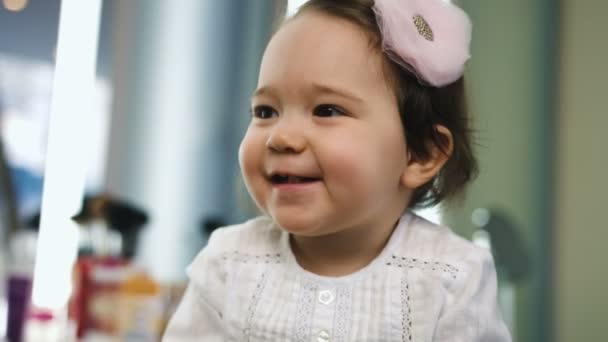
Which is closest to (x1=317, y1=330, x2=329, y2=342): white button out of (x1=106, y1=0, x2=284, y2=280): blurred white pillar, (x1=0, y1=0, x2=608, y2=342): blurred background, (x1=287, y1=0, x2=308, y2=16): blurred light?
(x1=287, y1=0, x2=308, y2=16): blurred light

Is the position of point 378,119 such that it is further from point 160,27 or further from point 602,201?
point 160,27

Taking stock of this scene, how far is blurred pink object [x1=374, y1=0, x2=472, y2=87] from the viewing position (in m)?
0.69

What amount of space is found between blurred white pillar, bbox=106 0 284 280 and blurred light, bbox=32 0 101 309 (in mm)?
79

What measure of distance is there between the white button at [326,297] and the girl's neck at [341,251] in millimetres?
30

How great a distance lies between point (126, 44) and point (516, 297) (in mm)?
1090

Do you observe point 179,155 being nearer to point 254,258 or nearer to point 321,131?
point 254,258

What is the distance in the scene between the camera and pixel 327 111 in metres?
0.68

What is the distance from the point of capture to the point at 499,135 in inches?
61.0

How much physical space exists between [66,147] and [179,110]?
12.3 inches

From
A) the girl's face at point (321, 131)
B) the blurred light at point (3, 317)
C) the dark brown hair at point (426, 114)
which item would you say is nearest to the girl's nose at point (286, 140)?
the girl's face at point (321, 131)

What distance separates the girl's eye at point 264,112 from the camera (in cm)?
71

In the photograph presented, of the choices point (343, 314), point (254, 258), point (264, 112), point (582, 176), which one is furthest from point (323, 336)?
point (582, 176)

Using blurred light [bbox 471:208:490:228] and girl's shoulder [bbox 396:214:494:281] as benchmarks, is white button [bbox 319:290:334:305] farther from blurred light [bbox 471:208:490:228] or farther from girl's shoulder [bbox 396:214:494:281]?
blurred light [bbox 471:208:490:228]

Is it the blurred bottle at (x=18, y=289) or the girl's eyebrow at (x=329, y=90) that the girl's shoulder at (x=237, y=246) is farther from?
the blurred bottle at (x=18, y=289)
